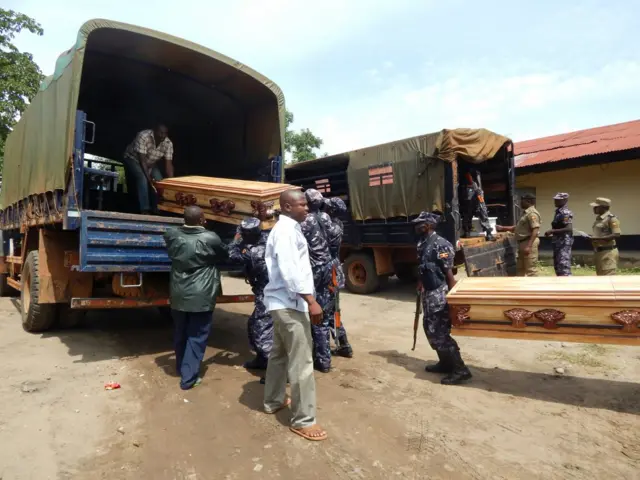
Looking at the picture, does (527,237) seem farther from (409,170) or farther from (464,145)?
(409,170)

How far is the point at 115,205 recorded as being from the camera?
251 inches

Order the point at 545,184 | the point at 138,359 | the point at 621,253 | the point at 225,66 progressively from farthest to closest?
the point at 545,184 → the point at 621,253 → the point at 225,66 → the point at 138,359

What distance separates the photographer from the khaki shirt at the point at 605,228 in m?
5.39

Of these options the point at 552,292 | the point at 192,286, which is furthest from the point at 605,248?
the point at 192,286

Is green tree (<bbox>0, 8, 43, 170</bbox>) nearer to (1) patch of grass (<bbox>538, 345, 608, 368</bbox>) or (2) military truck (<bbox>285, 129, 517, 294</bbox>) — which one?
(2) military truck (<bbox>285, 129, 517, 294</bbox>)

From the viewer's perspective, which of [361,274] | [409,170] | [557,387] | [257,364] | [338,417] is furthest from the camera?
[361,274]

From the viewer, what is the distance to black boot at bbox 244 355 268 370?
149 inches

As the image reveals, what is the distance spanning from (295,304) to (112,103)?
5101mm

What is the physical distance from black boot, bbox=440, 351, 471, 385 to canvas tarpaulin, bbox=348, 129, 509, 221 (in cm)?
367

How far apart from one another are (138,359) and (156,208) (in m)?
1.88

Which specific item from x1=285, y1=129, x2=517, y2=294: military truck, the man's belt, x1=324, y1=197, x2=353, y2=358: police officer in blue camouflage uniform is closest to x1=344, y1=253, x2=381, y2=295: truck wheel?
x1=285, y1=129, x2=517, y2=294: military truck

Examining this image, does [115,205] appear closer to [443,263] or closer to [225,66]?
[225,66]

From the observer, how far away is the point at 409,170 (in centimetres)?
725

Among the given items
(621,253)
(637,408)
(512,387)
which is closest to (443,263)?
(512,387)
